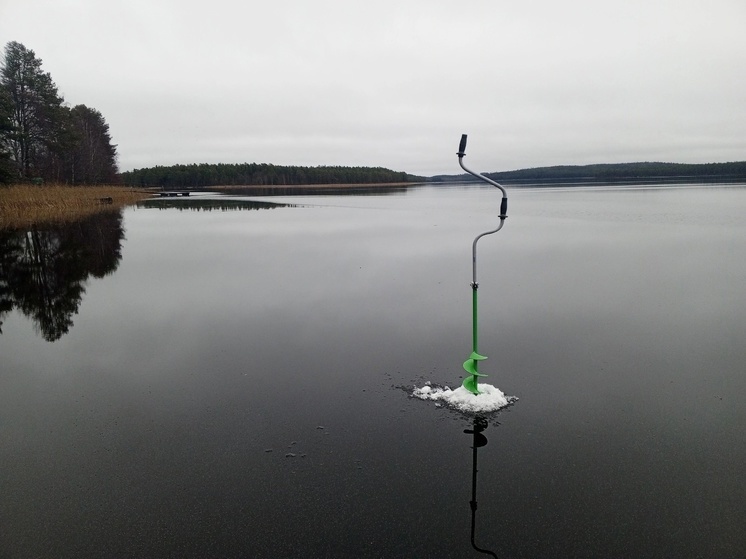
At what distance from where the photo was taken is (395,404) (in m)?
4.50

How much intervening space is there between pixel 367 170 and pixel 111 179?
3039 inches

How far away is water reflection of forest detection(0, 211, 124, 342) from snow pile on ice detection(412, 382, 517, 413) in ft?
16.4

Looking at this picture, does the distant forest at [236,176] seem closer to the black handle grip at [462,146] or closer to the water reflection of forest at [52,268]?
the water reflection of forest at [52,268]

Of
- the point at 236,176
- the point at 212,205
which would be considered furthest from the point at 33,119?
the point at 236,176

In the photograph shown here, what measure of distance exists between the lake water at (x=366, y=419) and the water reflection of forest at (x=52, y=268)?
0.39ft

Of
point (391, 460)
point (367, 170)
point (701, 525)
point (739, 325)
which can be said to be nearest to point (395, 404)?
point (391, 460)

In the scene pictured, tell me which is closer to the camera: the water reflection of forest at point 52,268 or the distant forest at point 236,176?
the water reflection of forest at point 52,268

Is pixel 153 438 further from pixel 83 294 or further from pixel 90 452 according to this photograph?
pixel 83 294

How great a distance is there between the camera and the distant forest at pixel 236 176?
113000mm

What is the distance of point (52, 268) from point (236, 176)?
110 m

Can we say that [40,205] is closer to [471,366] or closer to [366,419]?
[366,419]

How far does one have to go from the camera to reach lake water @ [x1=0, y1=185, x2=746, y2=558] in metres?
2.92

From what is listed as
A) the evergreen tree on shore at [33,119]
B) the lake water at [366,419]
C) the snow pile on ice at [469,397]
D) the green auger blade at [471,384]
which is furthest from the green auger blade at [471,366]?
the evergreen tree on shore at [33,119]

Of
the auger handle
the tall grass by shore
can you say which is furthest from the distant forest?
the auger handle
